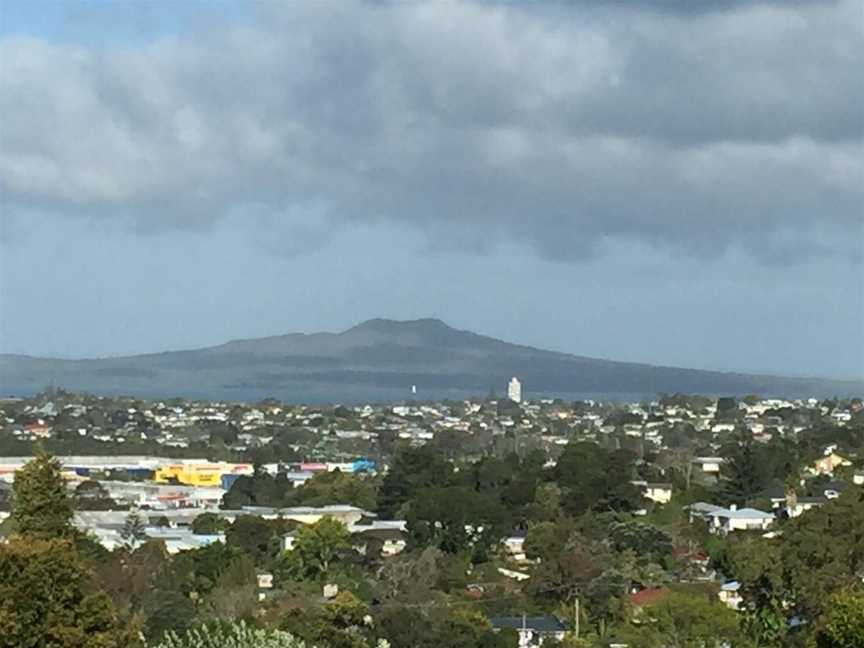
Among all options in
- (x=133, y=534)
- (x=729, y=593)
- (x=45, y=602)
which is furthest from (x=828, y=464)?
(x=45, y=602)

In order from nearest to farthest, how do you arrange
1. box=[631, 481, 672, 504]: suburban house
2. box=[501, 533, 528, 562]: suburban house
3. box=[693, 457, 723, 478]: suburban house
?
box=[501, 533, 528, 562]: suburban house → box=[631, 481, 672, 504]: suburban house → box=[693, 457, 723, 478]: suburban house

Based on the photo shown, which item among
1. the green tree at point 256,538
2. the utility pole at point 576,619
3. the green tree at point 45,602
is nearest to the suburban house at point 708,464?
the green tree at point 256,538

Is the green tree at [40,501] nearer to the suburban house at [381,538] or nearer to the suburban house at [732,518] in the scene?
the suburban house at [381,538]

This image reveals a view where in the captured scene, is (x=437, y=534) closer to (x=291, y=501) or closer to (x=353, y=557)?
(x=353, y=557)

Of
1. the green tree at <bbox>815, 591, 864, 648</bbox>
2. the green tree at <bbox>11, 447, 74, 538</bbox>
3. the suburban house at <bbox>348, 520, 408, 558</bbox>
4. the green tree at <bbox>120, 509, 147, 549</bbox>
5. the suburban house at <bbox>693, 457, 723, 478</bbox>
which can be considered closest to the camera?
the green tree at <bbox>815, 591, 864, 648</bbox>

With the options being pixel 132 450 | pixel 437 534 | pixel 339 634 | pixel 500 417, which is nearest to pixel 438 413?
pixel 500 417

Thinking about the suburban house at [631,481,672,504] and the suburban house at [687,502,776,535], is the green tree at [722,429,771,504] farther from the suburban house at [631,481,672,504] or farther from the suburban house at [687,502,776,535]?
the suburban house at [687,502,776,535]

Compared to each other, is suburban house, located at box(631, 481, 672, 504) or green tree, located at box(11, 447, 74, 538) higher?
green tree, located at box(11, 447, 74, 538)

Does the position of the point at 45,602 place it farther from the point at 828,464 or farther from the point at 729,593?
the point at 828,464

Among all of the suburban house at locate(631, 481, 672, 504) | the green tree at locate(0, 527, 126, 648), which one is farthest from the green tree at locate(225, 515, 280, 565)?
the green tree at locate(0, 527, 126, 648)
